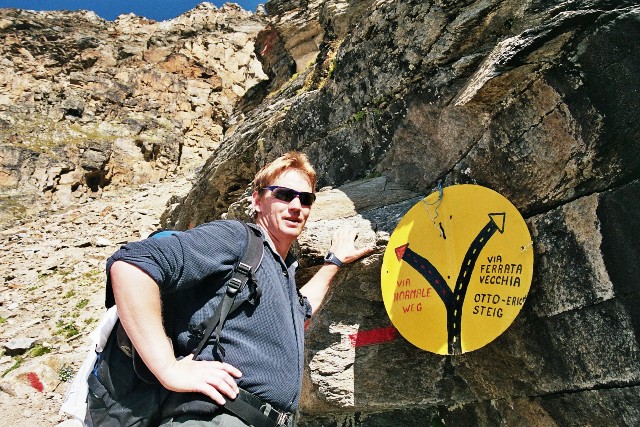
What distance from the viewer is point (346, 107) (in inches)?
276

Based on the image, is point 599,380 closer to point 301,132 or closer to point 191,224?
point 301,132

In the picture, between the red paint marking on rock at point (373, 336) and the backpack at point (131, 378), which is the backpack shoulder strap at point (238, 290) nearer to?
the backpack at point (131, 378)

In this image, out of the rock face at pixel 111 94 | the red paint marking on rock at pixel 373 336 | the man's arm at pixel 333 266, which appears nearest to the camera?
the man's arm at pixel 333 266

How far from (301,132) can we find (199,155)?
4395 cm

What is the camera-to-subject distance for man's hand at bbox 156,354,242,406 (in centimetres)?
264

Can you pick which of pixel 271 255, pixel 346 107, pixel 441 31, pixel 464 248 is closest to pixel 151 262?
pixel 271 255

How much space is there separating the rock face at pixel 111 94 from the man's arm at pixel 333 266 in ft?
130

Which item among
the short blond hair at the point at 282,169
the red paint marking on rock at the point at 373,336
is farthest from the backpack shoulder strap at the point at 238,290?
the red paint marking on rock at the point at 373,336

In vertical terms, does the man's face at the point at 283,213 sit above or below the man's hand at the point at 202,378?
above

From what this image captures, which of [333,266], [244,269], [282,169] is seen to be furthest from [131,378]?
[333,266]

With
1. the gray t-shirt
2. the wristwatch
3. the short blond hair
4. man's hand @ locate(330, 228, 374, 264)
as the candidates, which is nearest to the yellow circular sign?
man's hand @ locate(330, 228, 374, 264)

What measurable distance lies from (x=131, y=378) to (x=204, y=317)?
54cm

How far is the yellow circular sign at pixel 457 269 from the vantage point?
3719 millimetres

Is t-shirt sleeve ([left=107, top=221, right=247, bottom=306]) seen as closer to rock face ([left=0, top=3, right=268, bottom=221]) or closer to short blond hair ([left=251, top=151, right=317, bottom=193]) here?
short blond hair ([left=251, top=151, right=317, bottom=193])
